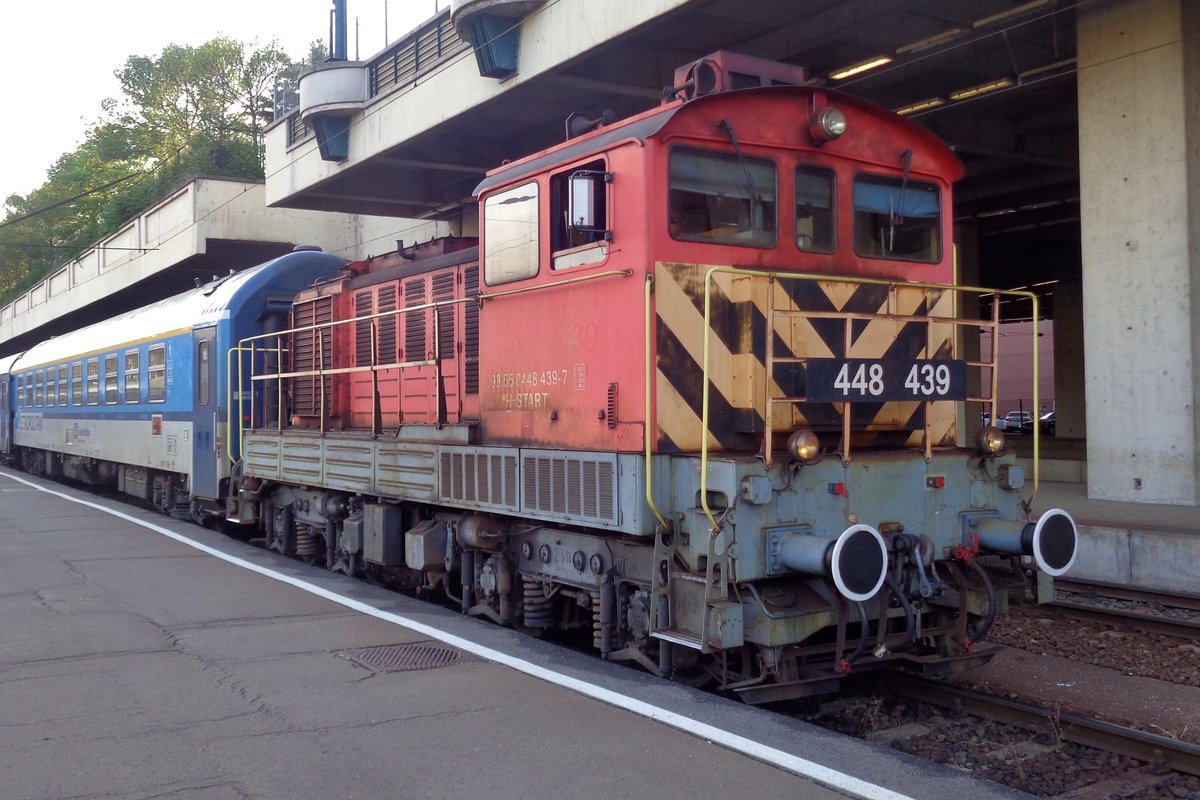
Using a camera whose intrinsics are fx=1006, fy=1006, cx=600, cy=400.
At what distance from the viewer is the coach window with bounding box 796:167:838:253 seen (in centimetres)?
651

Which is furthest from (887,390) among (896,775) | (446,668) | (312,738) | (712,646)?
(312,738)

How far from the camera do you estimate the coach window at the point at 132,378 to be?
16.4 m

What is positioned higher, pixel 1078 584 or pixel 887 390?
pixel 887 390

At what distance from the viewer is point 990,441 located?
6492 mm

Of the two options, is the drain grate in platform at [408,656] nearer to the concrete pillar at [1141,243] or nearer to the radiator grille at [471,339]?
the radiator grille at [471,339]

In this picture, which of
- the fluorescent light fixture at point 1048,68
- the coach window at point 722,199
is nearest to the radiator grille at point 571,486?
the coach window at point 722,199

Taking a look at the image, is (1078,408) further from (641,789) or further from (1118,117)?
(641,789)

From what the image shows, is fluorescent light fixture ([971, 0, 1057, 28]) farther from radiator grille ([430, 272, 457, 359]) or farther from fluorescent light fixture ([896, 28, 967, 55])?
radiator grille ([430, 272, 457, 359])

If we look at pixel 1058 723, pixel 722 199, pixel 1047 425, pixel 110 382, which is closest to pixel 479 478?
pixel 722 199

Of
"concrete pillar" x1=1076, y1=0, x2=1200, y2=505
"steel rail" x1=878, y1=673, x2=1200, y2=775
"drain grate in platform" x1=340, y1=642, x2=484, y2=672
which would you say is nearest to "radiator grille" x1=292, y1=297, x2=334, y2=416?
"drain grate in platform" x1=340, y1=642, x2=484, y2=672

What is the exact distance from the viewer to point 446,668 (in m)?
6.43

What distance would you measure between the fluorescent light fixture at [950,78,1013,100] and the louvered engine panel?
12964mm

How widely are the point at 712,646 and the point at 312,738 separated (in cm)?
214

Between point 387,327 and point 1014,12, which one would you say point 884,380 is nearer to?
point 387,327
